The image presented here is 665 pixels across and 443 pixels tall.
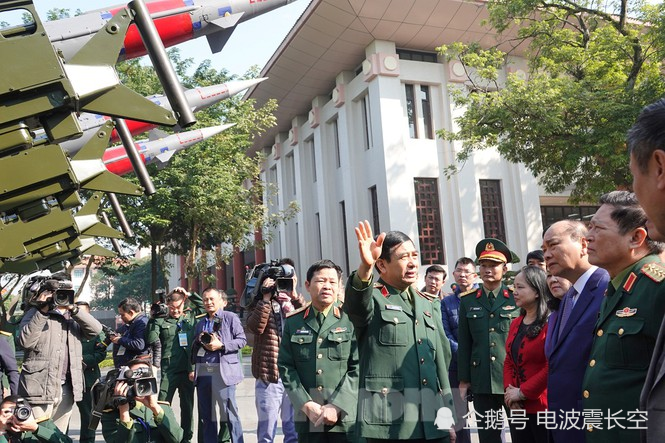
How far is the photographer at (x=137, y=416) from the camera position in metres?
4.67

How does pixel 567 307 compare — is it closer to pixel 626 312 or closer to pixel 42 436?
pixel 626 312

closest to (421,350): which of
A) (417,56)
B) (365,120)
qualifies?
(365,120)

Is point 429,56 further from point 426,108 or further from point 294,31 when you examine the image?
point 294,31

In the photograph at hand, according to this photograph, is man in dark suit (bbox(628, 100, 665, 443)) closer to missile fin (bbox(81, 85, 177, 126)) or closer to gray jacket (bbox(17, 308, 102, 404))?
missile fin (bbox(81, 85, 177, 126))

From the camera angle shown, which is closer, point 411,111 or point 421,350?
point 421,350

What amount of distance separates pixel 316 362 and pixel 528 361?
4.68ft

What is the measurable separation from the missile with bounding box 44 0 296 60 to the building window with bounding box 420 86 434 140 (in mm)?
9401

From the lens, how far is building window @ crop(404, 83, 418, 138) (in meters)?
20.7

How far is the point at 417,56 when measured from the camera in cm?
2127

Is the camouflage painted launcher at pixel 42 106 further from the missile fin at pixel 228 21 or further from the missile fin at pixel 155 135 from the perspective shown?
the missile fin at pixel 155 135

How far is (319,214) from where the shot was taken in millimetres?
25156

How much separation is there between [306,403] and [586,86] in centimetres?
1137

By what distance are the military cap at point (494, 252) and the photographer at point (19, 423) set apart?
392cm

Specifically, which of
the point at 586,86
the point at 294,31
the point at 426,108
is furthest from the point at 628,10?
the point at 294,31
